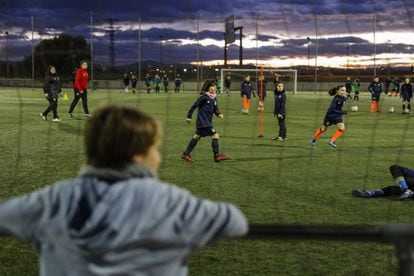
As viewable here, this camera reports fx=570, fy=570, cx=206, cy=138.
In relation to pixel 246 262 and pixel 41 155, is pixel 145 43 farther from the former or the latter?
pixel 246 262

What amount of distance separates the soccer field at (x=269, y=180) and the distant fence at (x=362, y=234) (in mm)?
1013

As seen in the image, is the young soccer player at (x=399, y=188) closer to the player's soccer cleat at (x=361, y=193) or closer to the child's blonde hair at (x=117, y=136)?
the player's soccer cleat at (x=361, y=193)

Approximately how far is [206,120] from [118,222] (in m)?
9.58

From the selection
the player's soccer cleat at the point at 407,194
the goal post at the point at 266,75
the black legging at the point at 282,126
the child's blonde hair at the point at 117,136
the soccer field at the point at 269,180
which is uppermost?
the goal post at the point at 266,75

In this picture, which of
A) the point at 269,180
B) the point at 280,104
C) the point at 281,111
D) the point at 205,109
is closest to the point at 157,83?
the point at 280,104

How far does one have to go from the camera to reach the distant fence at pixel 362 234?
2127mm

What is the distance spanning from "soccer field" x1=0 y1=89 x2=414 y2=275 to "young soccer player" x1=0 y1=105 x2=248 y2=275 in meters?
0.98

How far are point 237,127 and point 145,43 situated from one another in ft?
Answer: 24.3

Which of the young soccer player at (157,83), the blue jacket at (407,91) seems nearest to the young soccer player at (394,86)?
the blue jacket at (407,91)

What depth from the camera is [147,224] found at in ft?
5.77

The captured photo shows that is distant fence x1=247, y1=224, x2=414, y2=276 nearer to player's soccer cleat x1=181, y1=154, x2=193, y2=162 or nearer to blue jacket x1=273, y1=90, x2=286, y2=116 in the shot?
player's soccer cleat x1=181, y1=154, x2=193, y2=162

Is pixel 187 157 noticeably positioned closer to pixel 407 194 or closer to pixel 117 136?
pixel 407 194

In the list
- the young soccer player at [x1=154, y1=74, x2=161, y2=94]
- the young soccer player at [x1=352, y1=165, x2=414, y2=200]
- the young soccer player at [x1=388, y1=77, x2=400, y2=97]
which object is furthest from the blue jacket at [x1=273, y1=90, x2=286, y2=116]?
the young soccer player at [x1=154, y1=74, x2=161, y2=94]

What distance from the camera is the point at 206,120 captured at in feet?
37.1
